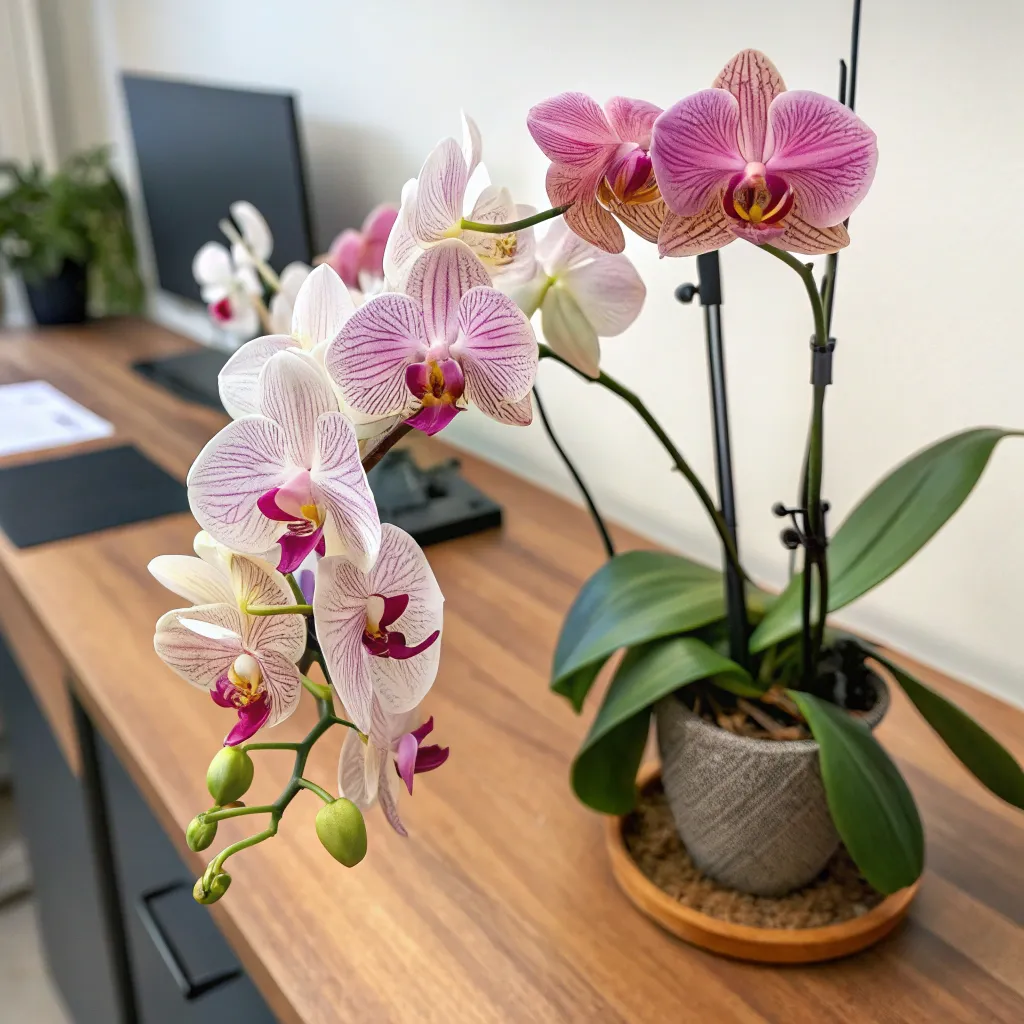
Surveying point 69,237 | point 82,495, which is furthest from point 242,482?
point 69,237

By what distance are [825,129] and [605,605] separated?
1.17 ft

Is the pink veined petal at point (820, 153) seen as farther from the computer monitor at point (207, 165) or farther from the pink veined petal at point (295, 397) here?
the computer monitor at point (207, 165)

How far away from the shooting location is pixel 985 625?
34.0 inches

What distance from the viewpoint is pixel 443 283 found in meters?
0.39

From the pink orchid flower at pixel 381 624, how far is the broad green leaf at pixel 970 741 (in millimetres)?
313

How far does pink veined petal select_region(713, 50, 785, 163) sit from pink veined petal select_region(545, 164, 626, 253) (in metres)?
→ 0.06

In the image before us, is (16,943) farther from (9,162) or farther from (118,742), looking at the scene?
(9,162)

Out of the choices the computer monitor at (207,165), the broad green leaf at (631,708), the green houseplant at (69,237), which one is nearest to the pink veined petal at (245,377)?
the broad green leaf at (631,708)

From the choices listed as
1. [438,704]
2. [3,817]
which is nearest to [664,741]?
[438,704]

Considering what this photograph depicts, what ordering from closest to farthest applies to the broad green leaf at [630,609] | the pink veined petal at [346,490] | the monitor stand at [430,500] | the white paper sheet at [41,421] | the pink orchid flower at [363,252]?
the pink veined petal at [346,490], the broad green leaf at [630,609], the pink orchid flower at [363,252], the monitor stand at [430,500], the white paper sheet at [41,421]

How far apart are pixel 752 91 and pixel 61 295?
2.13m

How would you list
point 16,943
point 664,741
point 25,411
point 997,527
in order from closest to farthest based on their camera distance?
point 664,741 < point 997,527 < point 25,411 < point 16,943

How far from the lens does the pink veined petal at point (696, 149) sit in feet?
1.27

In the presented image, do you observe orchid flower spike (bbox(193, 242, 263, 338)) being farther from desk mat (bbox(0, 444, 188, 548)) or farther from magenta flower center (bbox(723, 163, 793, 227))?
magenta flower center (bbox(723, 163, 793, 227))
